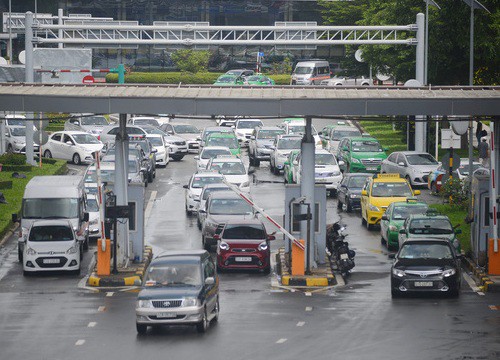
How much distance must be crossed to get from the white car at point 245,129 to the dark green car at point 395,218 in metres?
26.5

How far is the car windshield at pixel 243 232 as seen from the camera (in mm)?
37438

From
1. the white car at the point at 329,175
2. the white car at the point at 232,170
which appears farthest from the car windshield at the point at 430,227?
the white car at the point at 329,175

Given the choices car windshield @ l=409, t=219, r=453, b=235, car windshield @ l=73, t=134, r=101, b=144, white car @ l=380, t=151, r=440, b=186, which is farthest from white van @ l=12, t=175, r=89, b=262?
car windshield @ l=73, t=134, r=101, b=144

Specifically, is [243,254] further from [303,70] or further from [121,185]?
[303,70]

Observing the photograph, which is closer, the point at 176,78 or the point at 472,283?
the point at 472,283

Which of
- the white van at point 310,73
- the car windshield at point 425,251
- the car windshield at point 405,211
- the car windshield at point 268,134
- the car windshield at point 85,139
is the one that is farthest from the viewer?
the white van at point 310,73

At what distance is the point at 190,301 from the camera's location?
27.7 m

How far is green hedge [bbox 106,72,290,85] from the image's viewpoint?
322ft

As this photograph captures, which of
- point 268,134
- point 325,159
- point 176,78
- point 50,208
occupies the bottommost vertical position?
point 50,208

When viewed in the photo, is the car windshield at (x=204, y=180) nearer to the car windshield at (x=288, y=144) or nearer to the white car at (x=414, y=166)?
the white car at (x=414, y=166)

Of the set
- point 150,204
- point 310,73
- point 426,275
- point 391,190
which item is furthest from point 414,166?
point 310,73

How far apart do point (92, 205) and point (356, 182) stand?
1042cm

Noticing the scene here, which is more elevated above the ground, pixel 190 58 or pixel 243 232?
pixel 190 58

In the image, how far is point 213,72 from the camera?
107938 mm
